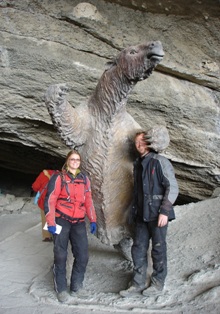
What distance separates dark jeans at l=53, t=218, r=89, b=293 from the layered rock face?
48.0 inches

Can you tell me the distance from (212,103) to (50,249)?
1664mm

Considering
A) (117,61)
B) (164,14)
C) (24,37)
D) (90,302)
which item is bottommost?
(90,302)

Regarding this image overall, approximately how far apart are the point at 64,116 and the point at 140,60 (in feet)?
1.47

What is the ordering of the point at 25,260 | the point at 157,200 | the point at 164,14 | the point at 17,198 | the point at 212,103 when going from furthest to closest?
the point at 17,198 → the point at 212,103 → the point at 164,14 → the point at 25,260 → the point at 157,200

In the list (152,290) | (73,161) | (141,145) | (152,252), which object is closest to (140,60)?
(141,145)

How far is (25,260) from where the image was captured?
2.49 meters

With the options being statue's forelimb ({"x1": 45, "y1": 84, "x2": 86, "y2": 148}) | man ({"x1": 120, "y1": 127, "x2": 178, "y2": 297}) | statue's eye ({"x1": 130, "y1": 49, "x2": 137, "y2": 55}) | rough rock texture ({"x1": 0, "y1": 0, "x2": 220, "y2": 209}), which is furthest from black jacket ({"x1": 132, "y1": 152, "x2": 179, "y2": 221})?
rough rock texture ({"x1": 0, "y1": 0, "x2": 220, "y2": 209})

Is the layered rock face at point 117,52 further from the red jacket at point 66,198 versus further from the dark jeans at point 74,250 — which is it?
the dark jeans at point 74,250

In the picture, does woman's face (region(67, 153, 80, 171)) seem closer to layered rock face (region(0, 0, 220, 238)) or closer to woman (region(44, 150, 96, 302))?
woman (region(44, 150, 96, 302))

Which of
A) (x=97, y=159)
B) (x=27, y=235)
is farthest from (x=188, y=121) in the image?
(x=27, y=235)

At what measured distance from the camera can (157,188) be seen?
183cm

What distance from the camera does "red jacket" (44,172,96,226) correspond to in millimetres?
1812

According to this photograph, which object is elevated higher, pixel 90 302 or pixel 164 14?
pixel 164 14

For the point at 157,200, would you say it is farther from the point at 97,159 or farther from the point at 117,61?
the point at 117,61
